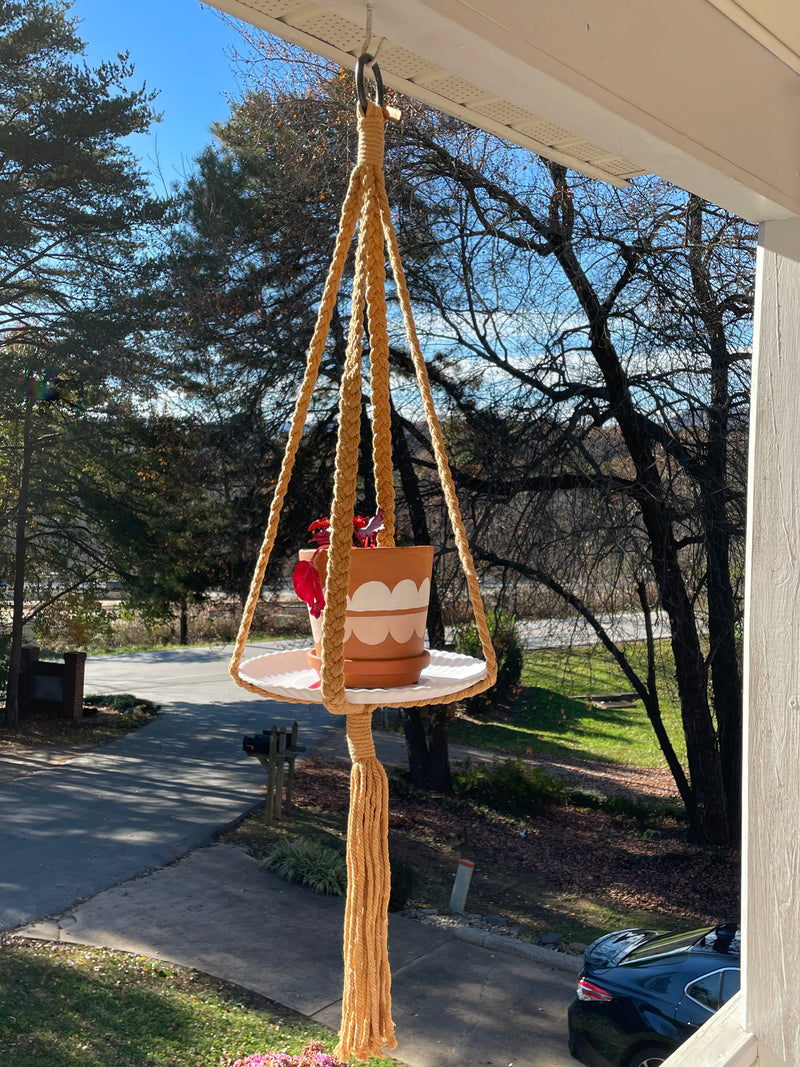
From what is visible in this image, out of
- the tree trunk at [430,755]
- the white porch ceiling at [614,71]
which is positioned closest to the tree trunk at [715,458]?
the tree trunk at [430,755]

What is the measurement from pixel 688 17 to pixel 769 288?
417 mm

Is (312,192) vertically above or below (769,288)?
above

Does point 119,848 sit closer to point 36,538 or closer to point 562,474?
point 562,474

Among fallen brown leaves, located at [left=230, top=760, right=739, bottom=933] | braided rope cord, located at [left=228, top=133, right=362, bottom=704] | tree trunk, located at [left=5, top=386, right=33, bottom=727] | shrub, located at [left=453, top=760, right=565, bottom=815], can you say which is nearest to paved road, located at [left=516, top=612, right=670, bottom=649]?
fallen brown leaves, located at [left=230, top=760, right=739, bottom=933]

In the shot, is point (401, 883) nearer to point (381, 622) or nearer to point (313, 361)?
point (381, 622)

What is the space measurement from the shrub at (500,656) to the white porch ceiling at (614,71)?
6341 mm

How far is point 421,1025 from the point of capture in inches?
174

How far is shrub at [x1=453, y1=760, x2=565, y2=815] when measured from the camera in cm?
864

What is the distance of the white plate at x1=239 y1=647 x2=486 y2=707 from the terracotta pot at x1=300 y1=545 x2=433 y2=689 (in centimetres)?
3

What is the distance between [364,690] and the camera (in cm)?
99

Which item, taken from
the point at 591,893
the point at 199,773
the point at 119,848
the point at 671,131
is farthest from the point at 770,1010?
the point at 199,773

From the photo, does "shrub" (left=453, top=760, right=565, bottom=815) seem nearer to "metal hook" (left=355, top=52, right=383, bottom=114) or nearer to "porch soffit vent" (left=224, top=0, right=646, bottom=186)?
"porch soffit vent" (left=224, top=0, right=646, bottom=186)

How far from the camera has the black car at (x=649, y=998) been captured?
3787 mm

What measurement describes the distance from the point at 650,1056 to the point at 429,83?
3.99 metres
